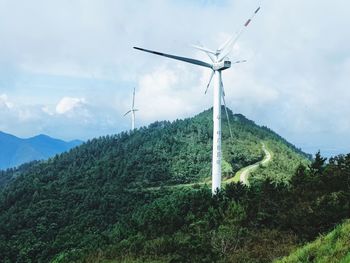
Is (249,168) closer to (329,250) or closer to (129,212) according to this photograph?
(129,212)

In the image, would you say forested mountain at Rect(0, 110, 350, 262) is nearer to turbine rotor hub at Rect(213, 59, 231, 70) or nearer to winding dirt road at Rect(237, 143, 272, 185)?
winding dirt road at Rect(237, 143, 272, 185)

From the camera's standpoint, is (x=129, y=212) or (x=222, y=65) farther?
(x=129, y=212)

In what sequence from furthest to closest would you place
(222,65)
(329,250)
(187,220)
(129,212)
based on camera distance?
(129,212) < (222,65) < (187,220) < (329,250)

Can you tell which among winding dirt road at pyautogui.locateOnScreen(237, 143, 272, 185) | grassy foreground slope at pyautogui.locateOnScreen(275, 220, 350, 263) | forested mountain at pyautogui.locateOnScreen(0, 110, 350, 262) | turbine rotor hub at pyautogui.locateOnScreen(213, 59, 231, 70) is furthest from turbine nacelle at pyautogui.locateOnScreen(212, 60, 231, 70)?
winding dirt road at pyautogui.locateOnScreen(237, 143, 272, 185)

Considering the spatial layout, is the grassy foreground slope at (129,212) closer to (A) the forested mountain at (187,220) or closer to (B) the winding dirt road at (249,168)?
(A) the forested mountain at (187,220)

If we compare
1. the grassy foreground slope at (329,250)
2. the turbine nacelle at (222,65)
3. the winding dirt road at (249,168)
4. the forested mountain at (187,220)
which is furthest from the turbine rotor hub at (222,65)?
the winding dirt road at (249,168)

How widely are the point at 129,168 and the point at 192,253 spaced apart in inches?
5390

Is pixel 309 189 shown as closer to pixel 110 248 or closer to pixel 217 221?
pixel 217 221

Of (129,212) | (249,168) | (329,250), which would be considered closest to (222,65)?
(329,250)

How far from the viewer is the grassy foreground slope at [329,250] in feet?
62.9

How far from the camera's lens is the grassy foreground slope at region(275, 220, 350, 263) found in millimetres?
19172

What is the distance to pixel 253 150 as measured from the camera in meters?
189

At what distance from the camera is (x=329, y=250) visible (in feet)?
66.2

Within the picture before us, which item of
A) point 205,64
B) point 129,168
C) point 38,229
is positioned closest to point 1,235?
point 38,229
